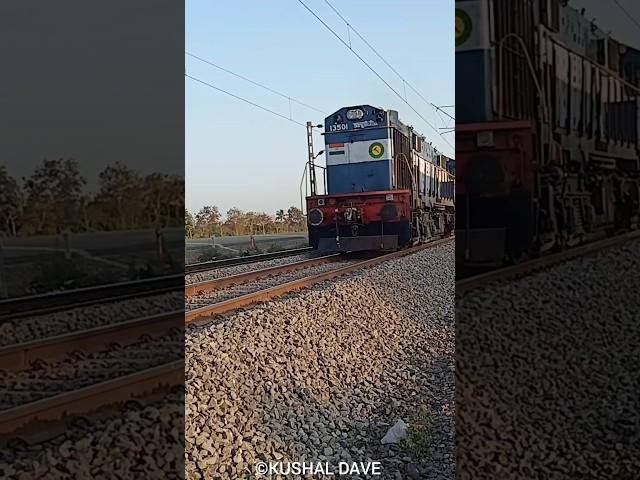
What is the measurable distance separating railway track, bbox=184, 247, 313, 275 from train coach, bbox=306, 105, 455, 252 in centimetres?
9

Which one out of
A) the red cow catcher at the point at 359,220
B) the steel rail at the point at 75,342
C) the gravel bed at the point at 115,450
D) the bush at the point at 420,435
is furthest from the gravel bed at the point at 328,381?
the steel rail at the point at 75,342

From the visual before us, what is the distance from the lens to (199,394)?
249cm

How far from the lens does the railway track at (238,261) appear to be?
8.48 feet

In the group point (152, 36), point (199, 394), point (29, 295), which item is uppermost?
point (152, 36)

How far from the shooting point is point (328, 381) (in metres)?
2.54

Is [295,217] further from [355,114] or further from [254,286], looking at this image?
[355,114]

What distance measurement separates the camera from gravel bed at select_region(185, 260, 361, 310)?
259 centimetres

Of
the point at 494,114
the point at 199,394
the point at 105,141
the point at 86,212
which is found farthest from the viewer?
the point at 86,212

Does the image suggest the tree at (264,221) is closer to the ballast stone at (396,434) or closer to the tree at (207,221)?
the tree at (207,221)

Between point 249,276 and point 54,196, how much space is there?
1101mm

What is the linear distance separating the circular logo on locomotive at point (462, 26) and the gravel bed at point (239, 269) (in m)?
1.11

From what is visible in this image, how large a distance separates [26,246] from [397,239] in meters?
1.86

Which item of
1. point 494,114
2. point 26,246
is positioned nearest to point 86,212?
point 26,246

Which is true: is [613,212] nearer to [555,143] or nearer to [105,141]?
[555,143]
